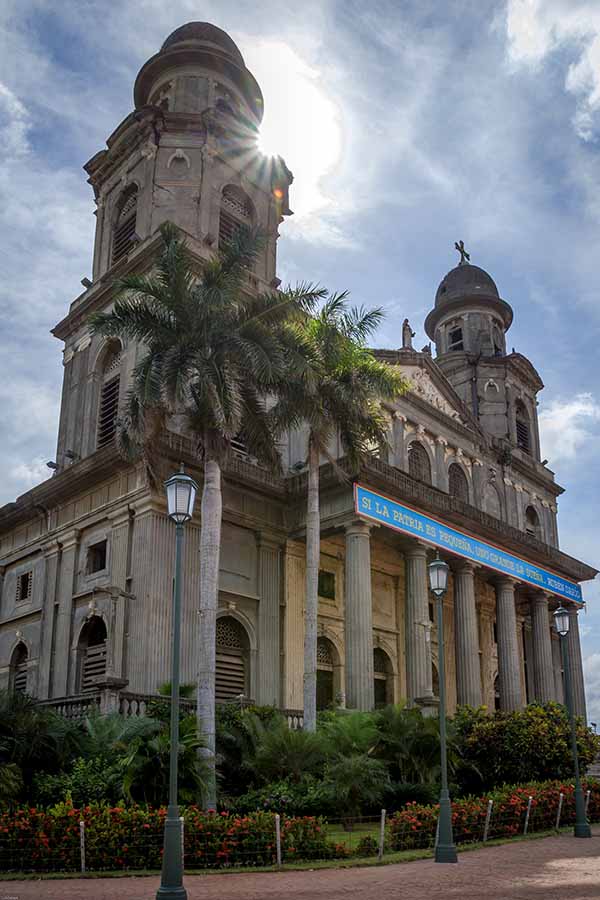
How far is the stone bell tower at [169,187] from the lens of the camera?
31.7 meters

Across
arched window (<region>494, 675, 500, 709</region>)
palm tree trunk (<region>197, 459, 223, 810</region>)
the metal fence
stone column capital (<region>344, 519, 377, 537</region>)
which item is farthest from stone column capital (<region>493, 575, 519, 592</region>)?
the metal fence

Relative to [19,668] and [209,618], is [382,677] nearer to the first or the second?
[19,668]

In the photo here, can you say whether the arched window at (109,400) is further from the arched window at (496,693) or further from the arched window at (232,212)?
the arched window at (496,693)

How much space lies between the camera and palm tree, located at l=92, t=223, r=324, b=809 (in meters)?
20.9

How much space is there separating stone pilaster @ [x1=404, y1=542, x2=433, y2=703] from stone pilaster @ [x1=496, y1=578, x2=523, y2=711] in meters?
5.67

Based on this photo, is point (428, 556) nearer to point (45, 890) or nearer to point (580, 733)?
point (580, 733)

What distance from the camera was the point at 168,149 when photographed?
34.1 metres

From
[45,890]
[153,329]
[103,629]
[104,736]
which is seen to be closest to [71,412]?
[103,629]

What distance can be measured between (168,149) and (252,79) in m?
6.91

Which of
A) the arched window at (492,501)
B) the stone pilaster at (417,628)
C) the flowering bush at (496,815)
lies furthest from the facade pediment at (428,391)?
the flowering bush at (496,815)

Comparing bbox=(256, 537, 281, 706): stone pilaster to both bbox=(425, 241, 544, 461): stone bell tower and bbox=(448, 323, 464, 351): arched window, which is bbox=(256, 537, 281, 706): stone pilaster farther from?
bbox=(448, 323, 464, 351): arched window

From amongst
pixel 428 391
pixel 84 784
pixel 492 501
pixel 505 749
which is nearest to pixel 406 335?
pixel 428 391

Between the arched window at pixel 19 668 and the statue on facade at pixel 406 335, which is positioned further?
the statue on facade at pixel 406 335

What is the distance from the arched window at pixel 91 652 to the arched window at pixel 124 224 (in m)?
14.3
